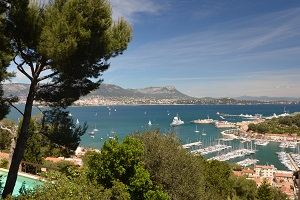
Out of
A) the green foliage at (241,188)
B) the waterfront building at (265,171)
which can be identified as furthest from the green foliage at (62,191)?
the waterfront building at (265,171)

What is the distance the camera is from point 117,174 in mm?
6852

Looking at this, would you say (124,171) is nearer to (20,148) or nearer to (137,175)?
(137,175)

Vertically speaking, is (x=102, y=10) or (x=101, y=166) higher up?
(x=102, y=10)

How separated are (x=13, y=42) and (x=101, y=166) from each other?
3649 millimetres

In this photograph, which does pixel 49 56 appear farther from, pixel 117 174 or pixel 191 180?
pixel 191 180

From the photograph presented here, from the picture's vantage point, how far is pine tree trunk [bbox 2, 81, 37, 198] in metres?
5.61

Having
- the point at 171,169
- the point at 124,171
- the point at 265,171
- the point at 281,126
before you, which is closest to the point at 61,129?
the point at 124,171

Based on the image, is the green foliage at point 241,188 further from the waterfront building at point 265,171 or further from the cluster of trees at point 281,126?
the cluster of trees at point 281,126

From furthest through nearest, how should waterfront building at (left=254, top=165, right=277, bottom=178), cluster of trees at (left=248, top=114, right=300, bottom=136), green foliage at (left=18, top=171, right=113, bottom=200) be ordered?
1. cluster of trees at (left=248, top=114, right=300, bottom=136)
2. waterfront building at (left=254, top=165, right=277, bottom=178)
3. green foliage at (left=18, top=171, right=113, bottom=200)

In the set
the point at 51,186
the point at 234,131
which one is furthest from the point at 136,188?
the point at 234,131

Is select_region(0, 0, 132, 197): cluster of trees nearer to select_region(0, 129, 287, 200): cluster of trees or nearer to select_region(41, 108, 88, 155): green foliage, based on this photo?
select_region(41, 108, 88, 155): green foliage

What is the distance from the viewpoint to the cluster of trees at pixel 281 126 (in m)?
82.9

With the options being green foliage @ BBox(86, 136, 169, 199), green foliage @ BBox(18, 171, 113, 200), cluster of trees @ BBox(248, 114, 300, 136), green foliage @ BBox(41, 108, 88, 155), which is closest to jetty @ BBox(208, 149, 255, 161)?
cluster of trees @ BBox(248, 114, 300, 136)

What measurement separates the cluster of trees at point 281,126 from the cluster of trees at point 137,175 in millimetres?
80083
